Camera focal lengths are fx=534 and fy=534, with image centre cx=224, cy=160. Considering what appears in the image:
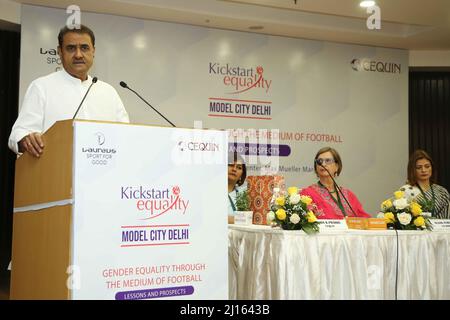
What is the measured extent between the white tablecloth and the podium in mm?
622

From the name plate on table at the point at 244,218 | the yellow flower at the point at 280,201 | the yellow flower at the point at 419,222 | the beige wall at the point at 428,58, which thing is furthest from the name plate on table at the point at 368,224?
the beige wall at the point at 428,58

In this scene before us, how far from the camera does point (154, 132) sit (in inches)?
81.1

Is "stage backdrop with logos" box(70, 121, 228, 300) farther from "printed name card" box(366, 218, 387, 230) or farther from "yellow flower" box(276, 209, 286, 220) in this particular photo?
"printed name card" box(366, 218, 387, 230)

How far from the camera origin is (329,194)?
385 cm

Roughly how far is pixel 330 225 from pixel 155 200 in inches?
50.3

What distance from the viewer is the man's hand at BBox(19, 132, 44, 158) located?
2.15 m

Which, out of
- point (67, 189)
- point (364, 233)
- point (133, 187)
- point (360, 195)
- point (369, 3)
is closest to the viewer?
point (67, 189)

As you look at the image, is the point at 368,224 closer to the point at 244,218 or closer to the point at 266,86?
the point at 244,218

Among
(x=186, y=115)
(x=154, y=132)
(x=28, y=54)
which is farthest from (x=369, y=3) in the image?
(x=154, y=132)

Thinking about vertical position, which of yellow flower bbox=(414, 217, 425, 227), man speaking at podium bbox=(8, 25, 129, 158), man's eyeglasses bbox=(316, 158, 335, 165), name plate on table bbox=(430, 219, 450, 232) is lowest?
name plate on table bbox=(430, 219, 450, 232)

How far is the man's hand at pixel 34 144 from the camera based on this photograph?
7.06ft

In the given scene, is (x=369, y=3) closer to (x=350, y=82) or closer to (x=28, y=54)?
(x=350, y=82)

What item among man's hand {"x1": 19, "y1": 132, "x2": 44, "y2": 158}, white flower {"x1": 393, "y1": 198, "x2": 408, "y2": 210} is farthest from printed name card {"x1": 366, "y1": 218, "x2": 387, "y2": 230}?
man's hand {"x1": 19, "y1": 132, "x2": 44, "y2": 158}

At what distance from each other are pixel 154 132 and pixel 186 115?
165 inches
